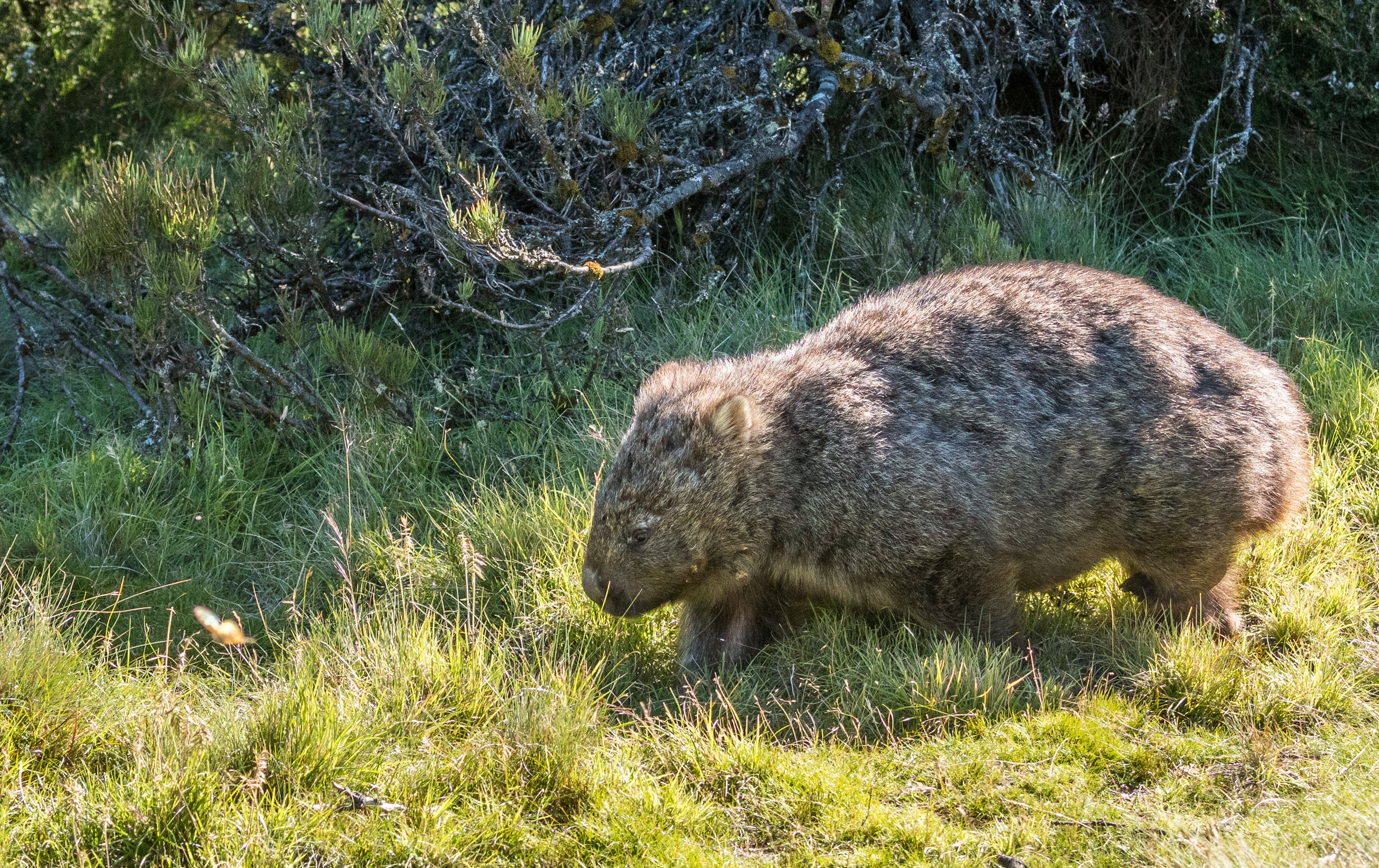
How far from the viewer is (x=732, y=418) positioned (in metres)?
4.14

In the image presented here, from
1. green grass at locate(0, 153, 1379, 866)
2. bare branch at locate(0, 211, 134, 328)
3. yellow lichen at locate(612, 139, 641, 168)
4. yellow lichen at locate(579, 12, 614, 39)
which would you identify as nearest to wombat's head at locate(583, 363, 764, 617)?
green grass at locate(0, 153, 1379, 866)

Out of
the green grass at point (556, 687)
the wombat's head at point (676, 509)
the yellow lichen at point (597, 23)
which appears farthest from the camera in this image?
the yellow lichen at point (597, 23)

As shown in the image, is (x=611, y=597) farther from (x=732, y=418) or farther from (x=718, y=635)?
(x=732, y=418)

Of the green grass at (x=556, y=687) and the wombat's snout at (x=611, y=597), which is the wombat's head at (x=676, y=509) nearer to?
the wombat's snout at (x=611, y=597)

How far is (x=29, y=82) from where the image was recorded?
337 inches

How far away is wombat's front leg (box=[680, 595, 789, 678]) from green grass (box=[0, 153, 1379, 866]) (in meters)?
0.09

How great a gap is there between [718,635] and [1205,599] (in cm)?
175

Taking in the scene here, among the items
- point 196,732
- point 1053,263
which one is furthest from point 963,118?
point 196,732

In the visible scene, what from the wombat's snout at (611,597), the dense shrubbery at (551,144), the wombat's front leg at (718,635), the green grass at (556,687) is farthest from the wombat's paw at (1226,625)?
the dense shrubbery at (551,144)

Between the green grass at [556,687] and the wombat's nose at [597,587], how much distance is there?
248mm

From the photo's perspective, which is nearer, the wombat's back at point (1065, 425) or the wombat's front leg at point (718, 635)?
the wombat's back at point (1065, 425)

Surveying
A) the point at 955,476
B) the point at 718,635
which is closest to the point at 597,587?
the point at 718,635

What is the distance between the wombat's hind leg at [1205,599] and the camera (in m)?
4.31

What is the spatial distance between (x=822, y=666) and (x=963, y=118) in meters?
3.80
